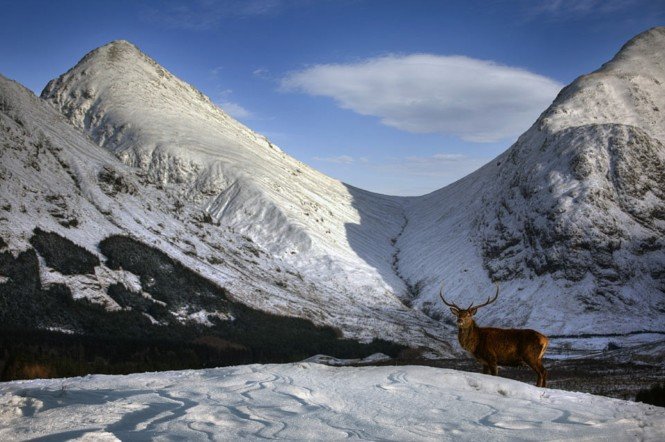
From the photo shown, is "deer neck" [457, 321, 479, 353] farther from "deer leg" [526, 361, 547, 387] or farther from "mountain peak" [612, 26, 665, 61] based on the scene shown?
"mountain peak" [612, 26, 665, 61]

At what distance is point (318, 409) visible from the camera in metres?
11.9

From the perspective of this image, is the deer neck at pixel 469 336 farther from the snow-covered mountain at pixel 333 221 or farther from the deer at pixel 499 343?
the snow-covered mountain at pixel 333 221

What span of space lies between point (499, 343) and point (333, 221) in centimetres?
12478

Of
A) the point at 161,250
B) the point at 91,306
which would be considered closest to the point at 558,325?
the point at 161,250

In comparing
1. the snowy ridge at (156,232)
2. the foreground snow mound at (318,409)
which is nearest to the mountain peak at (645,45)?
the snowy ridge at (156,232)

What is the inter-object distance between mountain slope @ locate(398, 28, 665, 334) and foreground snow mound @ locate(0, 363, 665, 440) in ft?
280

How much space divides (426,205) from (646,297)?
289ft

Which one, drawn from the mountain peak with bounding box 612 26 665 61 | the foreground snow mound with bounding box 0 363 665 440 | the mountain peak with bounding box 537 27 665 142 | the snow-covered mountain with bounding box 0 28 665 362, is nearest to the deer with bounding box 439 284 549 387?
the foreground snow mound with bounding box 0 363 665 440

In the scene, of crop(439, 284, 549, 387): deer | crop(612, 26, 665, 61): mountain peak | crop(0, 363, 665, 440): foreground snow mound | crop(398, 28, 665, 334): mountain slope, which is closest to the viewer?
crop(0, 363, 665, 440): foreground snow mound

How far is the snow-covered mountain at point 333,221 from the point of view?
85.2 metres

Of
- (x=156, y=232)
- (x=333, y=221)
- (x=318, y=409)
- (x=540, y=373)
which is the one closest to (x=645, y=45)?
(x=333, y=221)

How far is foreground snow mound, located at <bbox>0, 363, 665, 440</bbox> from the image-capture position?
415 inches

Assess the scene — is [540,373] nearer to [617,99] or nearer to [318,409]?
[318,409]

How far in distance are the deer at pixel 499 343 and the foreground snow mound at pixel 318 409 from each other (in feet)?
11.4
